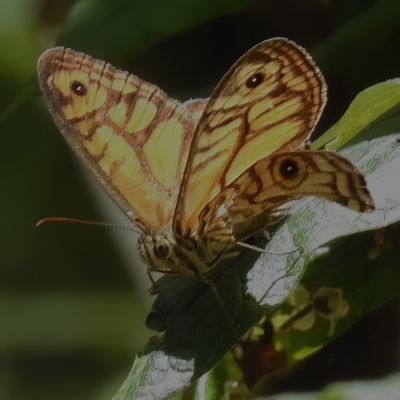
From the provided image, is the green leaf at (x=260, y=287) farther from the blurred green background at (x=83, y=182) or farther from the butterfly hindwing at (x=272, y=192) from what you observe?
the blurred green background at (x=83, y=182)

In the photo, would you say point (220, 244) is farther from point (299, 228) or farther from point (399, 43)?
point (399, 43)

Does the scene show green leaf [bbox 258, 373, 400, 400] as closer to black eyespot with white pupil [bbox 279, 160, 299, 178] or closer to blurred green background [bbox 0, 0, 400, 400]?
black eyespot with white pupil [bbox 279, 160, 299, 178]

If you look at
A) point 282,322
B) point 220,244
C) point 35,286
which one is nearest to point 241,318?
point 220,244

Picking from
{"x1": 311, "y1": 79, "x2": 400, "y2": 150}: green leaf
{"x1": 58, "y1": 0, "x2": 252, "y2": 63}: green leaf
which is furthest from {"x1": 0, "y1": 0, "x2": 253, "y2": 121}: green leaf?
{"x1": 311, "y1": 79, "x2": 400, "y2": 150}: green leaf

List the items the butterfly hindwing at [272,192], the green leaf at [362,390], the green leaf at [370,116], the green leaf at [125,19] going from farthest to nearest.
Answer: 1. the green leaf at [125,19]
2. the green leaf at [362,390]
3. the green leaf at [370,116]
4. the butterfly hindwing at [272,192]

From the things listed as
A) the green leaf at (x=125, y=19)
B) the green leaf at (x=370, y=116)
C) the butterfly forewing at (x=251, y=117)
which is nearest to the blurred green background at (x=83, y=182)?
the green leaf at (x=125, y=19)

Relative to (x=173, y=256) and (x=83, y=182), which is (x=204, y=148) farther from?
(x=83, y=182)

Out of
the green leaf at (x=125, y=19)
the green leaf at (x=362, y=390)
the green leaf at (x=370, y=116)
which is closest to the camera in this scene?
the green leaf at (x=370, y=116)
